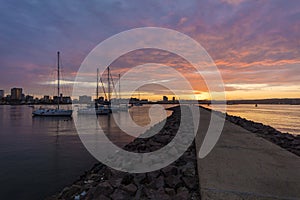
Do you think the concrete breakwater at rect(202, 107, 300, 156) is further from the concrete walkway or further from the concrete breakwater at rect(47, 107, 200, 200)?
the concrete breakwater at rect(47, 107, 200, 200)

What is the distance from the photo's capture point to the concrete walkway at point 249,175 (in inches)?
127

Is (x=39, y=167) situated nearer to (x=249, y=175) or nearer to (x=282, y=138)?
(x=249, y=175)

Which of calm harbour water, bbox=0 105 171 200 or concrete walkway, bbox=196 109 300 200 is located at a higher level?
concrete walkway, bbox=196 109 300 200

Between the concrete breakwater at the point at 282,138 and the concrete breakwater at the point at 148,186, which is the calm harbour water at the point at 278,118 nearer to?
the concrete breakwater at the point at 282,138

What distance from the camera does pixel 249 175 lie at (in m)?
3.97

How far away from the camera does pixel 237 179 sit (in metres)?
3.75

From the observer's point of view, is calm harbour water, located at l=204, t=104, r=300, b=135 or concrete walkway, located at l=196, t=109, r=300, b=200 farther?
calm harbour water, located at l=204, t=104, r=300, b=135

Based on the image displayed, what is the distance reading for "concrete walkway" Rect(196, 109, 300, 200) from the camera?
10.6 feet

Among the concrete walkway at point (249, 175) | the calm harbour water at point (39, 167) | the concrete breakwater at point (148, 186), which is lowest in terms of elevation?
the calm harbour water at point (39, 167)

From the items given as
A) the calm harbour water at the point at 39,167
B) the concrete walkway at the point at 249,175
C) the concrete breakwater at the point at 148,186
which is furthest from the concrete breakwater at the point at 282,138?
the calm harbour water at the point at 39,167

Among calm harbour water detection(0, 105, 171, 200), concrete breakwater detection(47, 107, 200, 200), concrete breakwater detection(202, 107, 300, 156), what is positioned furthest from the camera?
concrete breakwater detection(202, 107, 300, 156)

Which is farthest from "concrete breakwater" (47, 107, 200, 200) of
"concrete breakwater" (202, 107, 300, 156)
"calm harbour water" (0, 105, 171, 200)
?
"concrete breakwater" (202, 107, 300, 156)

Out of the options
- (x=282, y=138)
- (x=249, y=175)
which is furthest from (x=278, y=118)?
(x=249, y=175)

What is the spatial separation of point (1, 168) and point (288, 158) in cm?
832
